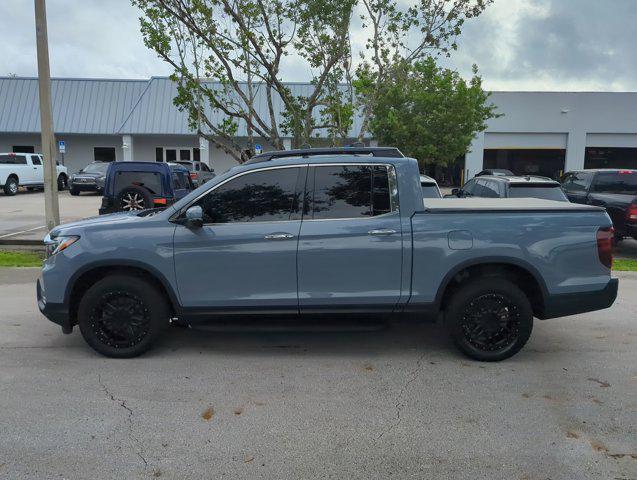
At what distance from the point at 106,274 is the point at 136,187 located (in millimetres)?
7115

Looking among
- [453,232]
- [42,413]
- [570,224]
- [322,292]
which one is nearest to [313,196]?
[322,292]

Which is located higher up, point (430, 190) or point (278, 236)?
point (430, 190)

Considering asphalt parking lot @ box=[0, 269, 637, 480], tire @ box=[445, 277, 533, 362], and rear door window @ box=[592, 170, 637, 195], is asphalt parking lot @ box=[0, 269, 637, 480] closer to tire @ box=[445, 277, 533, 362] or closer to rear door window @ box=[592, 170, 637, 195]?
tire @ box=[445, 277, 533, 362]

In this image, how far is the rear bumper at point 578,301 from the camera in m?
4.91

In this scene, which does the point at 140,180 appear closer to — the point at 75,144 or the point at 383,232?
the point at 383,232

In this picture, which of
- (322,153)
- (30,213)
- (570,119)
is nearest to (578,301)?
(322,153)

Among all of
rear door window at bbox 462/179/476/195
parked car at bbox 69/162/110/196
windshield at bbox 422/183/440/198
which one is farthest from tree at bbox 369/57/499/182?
windshield at bbox 422/183/440/198

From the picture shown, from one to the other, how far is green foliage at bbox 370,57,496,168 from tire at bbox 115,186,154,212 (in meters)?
17.1

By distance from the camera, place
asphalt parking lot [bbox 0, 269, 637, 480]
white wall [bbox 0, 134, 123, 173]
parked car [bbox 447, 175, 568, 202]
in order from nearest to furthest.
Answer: asphalt parking lot [bbox 0, 269, 637, 480] < parked car [bbox 447, 175, 568, 202] < white wall [bbox 0, 134, 123, 173]

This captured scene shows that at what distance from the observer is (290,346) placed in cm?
549

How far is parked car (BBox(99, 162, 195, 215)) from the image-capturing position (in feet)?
38.5

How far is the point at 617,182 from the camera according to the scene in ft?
39.3

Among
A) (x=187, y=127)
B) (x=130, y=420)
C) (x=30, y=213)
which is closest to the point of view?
(x=130, y=420)

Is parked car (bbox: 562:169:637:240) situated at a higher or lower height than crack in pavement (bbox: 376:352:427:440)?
higher
